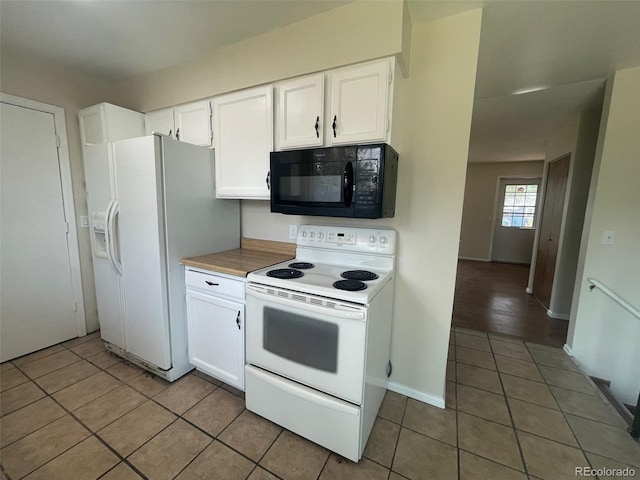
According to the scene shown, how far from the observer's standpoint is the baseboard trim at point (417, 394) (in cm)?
186

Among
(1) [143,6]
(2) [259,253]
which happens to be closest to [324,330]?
(2) [259,253]

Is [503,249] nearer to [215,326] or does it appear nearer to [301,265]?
[301,265]

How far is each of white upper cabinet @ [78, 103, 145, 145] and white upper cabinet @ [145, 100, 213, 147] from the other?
11 centimetres

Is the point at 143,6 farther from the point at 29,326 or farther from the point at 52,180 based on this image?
the point at 29,326

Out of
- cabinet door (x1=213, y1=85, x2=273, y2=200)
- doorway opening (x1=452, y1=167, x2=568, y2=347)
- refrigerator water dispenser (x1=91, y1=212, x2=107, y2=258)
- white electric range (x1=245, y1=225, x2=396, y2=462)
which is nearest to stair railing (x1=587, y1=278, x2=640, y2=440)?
doorway opening (x1=452, y1=167, x2=568, y2=347)

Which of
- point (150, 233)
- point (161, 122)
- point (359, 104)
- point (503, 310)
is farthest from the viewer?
point (503, 310)

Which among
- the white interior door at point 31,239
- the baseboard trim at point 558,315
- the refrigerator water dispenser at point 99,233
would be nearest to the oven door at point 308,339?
the refrigerator water dispenser at point 99,233

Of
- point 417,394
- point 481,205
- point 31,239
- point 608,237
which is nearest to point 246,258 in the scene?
point 417,394

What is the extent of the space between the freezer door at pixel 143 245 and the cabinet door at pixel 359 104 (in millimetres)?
1225

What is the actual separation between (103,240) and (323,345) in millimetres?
2161

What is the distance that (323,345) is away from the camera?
55.1 inches

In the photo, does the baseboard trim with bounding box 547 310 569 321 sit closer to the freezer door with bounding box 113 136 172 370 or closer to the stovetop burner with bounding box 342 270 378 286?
the stovetop burner with bounding box 342 270 378 286

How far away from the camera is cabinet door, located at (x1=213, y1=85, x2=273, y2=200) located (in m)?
1.92

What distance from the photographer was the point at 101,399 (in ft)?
6.04
